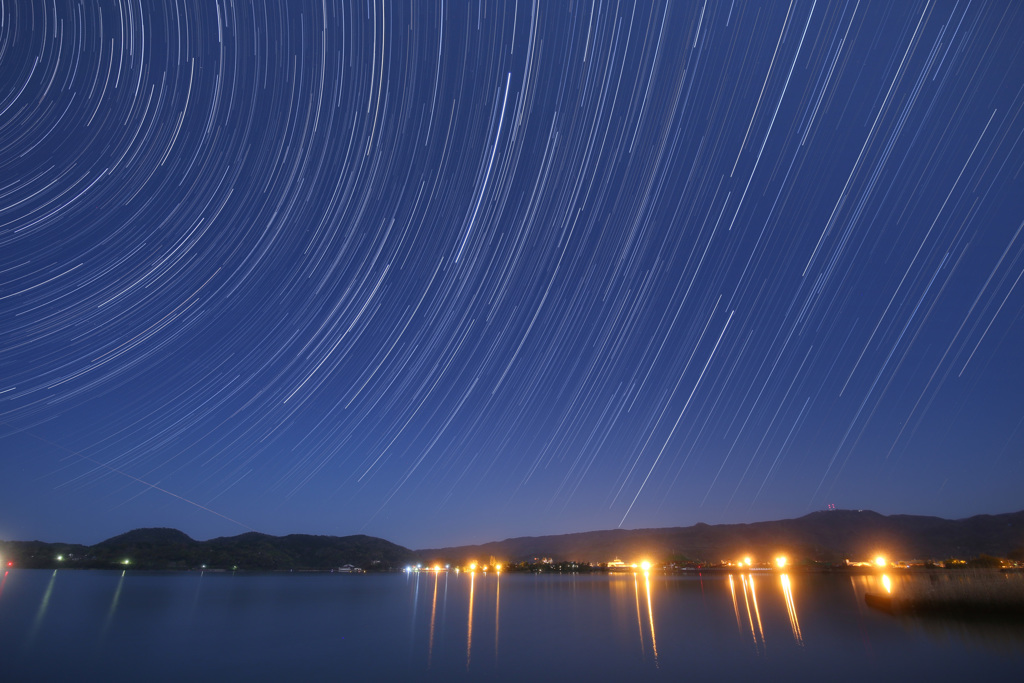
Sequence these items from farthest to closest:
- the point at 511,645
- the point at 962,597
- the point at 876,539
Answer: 1. the point at 876,539
2. the point at 962,597
3. the point at 511,645

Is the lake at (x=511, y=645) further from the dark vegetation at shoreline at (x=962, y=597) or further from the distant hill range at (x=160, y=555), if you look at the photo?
the distant hill range at (x=160, y=555)

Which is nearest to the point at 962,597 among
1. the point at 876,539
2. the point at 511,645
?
the point at 511,645

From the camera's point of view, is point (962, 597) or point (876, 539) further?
point (876, 539)

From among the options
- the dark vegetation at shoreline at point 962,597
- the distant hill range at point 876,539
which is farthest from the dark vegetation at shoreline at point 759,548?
the dark vegetation at shoreline at point 962,597

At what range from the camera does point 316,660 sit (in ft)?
64.5

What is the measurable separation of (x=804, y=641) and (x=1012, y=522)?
165649 mm

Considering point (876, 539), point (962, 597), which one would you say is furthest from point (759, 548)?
point (962, 597)

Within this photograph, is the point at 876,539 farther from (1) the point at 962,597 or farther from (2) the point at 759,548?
(1) the point at 962,597

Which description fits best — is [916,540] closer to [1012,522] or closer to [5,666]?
[1012,522]

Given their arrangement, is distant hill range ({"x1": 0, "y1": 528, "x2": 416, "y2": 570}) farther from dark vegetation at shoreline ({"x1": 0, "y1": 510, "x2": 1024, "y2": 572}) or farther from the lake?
the lake

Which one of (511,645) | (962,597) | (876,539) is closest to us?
(511,645)

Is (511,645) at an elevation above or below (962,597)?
below

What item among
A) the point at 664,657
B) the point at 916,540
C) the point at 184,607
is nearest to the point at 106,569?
the point at 184,607

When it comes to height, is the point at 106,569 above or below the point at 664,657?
above
